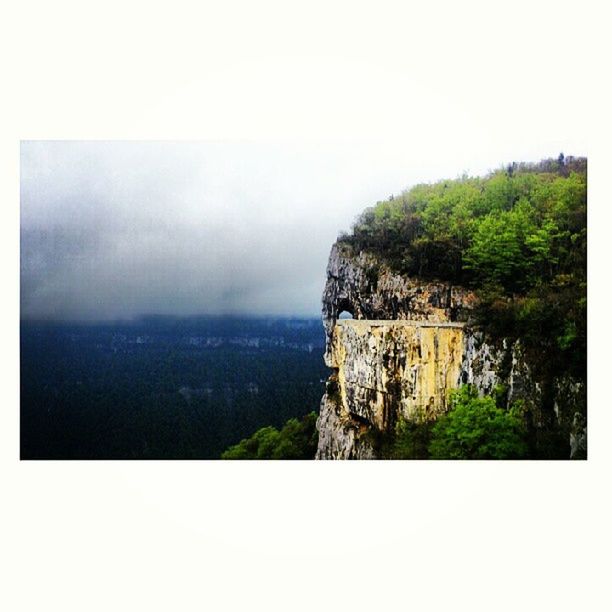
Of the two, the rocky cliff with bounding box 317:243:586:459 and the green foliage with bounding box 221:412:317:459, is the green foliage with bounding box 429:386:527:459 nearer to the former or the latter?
the rocky cliff with bounding box 317:243:586:459

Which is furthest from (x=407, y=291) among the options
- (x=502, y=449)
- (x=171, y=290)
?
(x=171, y=290)

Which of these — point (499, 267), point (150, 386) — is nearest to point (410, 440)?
point (499, 267)

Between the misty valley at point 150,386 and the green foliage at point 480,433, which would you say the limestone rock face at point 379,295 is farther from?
the green foliage at point 480,433

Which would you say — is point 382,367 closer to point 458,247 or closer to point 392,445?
point 392,445

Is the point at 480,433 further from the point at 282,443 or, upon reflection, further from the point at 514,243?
the point at 282,443

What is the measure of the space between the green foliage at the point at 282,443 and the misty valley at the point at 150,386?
14 centimetres

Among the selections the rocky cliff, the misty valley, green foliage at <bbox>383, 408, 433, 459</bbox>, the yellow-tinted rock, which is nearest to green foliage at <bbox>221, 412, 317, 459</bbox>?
the misty valley

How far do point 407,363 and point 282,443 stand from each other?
2417 millimetres

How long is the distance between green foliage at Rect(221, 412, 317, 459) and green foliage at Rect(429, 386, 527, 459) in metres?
2.18

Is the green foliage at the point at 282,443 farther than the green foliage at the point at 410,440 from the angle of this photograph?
Yes

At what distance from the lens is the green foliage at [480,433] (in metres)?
9.13

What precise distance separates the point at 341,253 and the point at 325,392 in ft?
7.73

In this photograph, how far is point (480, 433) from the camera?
30.0ft

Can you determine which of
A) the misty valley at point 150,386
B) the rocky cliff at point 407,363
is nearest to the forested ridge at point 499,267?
the rocky cliff at point 407,363
